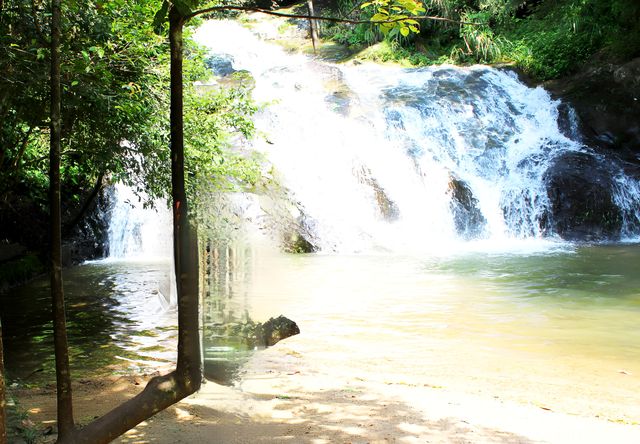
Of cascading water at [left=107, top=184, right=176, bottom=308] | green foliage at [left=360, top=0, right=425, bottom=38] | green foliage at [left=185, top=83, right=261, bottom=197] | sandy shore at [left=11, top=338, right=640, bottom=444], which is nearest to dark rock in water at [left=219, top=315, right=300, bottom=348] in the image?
sandy shore at [left=11, top=338, right=640, bottom=444]

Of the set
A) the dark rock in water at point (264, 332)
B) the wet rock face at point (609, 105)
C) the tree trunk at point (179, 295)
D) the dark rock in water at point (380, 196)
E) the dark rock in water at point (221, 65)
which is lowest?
the dark rock in water at point (264, 332)

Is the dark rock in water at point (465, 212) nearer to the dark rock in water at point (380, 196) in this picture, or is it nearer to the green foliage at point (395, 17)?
the dark rock in water at point (380, 196)

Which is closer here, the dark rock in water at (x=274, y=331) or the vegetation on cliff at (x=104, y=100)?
the vegetation on cliff at (x=104, y=100)

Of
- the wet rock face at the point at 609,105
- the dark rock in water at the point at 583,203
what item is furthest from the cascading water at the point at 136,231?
the wet rock face at the point at 609,105

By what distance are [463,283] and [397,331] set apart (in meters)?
3.03

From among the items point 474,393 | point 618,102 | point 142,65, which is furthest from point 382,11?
point 618,102

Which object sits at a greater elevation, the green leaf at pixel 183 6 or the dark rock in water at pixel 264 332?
the green leaf at pixel 183 6

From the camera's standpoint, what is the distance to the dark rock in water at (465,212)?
1576 cm

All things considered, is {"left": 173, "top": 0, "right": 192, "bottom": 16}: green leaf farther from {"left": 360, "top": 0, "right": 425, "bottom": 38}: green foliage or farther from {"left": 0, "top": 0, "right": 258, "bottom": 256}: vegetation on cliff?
{"left": 0, "top": 0, "right": 258, "bottom": 256}: vegetation on cliff

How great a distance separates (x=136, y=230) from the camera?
1427 cm

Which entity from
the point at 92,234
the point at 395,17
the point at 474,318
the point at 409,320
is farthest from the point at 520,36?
the point at 395,17

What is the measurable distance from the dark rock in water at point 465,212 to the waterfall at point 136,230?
7.01m

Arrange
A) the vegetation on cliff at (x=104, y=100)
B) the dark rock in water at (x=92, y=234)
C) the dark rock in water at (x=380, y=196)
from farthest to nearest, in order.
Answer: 1. the dark rock in water at (x=380, y=196)
2. the dark rock in water at (x=92, y=234)
3. the vegetation on cliff at (x=104, y=100)

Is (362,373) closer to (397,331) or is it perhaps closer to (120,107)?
(397,331)
